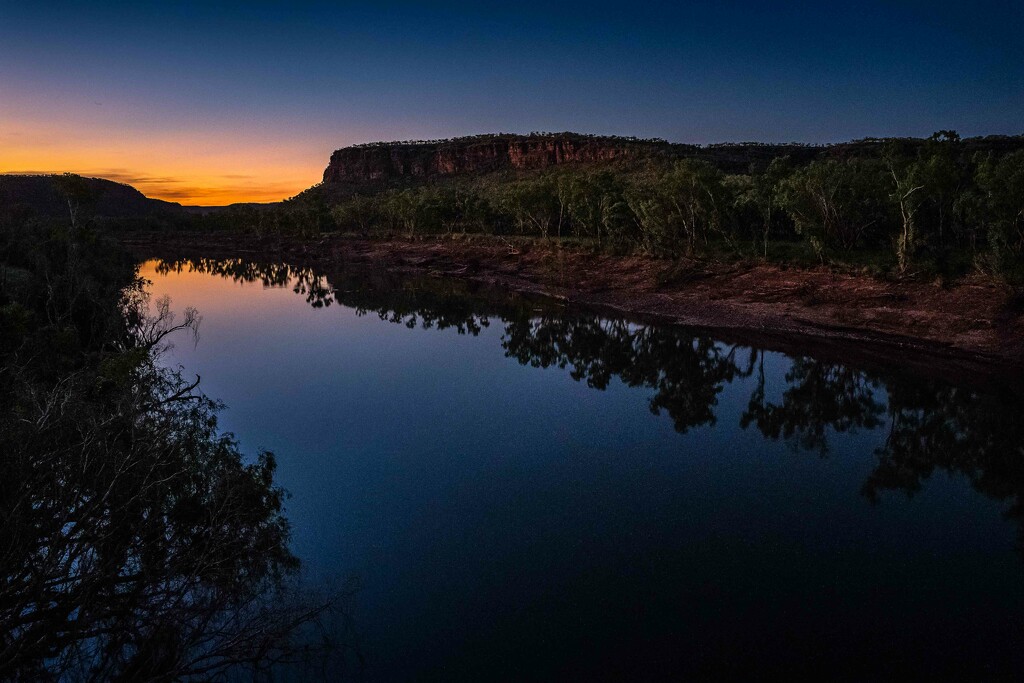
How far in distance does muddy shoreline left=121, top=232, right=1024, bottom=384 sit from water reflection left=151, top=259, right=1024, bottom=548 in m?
2.49

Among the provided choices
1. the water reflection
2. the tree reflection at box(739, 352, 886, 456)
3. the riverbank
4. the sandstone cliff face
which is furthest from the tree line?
the sandstone cliff face

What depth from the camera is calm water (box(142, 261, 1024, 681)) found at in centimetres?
1072

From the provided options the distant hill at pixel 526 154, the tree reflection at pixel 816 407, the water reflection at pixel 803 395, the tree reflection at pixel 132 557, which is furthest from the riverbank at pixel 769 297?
the distant hill at pixel 526 154

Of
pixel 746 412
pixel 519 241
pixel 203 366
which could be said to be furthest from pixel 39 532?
pixel 519 241

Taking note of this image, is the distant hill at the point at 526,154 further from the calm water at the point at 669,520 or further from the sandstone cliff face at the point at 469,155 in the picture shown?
the calm water at the point at 669,520

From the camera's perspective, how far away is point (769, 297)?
3859 centimetres

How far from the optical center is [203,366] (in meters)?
29.9

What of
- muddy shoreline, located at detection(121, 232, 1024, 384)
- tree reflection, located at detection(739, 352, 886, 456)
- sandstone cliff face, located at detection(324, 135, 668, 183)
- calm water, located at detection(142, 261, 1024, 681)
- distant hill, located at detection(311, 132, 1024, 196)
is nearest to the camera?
calm water, located at detection(142, 261, 1024, 681)

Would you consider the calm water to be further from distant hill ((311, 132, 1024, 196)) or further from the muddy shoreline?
distant hill ((311, 132, 1024, 196))

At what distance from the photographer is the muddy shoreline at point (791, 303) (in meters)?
29.0

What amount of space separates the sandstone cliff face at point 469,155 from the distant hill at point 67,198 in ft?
157

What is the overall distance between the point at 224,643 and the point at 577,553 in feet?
22.1

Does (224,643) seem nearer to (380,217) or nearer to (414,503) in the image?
(414,503)

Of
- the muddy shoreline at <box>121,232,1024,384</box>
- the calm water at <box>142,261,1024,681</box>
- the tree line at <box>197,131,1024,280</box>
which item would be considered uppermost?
the tree line at <box>197,131,1024,280</box>
